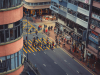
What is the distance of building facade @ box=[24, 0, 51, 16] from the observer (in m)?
97.4

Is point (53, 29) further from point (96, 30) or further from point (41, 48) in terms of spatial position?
point (96, 30)

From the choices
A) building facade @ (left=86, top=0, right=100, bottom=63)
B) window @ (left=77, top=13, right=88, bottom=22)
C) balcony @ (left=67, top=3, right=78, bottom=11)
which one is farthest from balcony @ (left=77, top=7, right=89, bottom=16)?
building facade @ (left=86, top=0, right=100, bottom=63)

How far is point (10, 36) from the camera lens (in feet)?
Answer: 91.2

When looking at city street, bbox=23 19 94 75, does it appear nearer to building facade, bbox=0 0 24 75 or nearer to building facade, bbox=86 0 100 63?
building facade, bbox=86 0 100 63

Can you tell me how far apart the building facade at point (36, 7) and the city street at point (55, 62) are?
1376 inches

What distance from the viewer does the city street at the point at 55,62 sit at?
170 feet

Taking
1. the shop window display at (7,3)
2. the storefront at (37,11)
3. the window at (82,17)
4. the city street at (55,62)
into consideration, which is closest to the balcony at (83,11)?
the window at (82,17)

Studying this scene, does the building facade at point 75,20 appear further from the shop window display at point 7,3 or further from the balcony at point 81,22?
the shop window display at point 7,3

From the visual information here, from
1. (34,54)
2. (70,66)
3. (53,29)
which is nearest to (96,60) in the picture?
(70,66)

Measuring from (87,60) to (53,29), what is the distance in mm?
28460

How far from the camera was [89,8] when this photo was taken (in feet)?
175

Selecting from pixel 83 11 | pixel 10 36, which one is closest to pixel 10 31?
pixel 10 36

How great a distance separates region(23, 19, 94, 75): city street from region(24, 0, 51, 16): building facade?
115 feet

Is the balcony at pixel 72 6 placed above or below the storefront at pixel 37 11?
above
